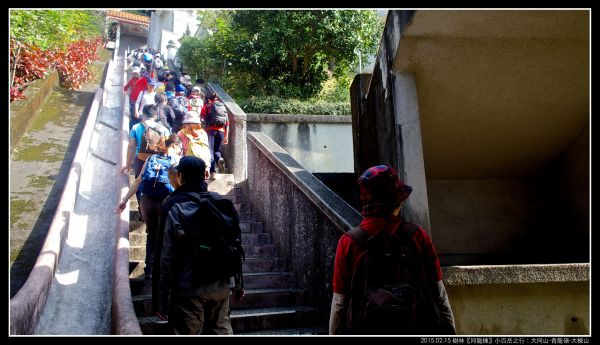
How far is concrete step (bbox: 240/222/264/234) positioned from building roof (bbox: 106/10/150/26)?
32.4 m

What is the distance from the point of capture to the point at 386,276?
254cm

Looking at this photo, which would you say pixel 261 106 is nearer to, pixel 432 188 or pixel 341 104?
pixel 341 104

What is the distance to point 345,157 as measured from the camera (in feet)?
38.5

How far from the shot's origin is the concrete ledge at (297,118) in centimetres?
1138

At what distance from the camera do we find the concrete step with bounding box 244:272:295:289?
532 cm

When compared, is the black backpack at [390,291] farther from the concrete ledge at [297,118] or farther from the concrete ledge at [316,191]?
the concrete ledge at [297,118]

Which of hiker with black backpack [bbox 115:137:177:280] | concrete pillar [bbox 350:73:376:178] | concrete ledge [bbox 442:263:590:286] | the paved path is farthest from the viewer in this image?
concrete pillar [bbox 350:73:376:178]

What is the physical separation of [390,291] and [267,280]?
3.02m

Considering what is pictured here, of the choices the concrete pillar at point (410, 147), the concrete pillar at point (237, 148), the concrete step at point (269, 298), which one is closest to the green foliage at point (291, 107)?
the concrete pillar at point (237, 148)

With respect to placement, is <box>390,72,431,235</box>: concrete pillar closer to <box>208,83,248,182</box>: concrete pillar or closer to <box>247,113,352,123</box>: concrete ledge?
<box>208,83,248,182</box>: concrete pillar

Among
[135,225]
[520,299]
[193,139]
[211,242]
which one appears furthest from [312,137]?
[211,242]

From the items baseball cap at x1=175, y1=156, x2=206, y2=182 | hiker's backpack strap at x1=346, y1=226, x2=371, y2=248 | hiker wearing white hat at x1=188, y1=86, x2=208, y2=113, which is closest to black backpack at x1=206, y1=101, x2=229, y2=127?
hiker wearing white hat at x1=188, y1=86, x2=208, y2=113

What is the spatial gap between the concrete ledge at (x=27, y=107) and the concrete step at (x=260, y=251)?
4.44 meters

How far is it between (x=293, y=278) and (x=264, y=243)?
98 centimetres
